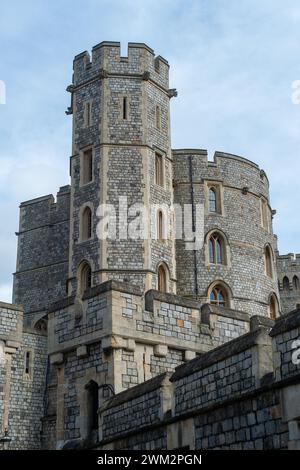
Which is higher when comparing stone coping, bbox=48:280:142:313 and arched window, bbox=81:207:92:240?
arched window, bbox=81:207:92:240

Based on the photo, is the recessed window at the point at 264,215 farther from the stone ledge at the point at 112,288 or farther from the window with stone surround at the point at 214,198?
the stone ledge at the point at 112,288

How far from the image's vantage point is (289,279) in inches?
1606

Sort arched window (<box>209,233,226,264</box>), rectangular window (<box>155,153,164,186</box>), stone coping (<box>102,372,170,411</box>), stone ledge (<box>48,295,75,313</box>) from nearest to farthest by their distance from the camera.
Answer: stone coping (<box>102,372,170,411</box>) < stone ledge (<box>48,295,75,313</box>) < rectangular window (<box>155,153,164,186</box>) < arched window (<box>209,233,226,264</box>)

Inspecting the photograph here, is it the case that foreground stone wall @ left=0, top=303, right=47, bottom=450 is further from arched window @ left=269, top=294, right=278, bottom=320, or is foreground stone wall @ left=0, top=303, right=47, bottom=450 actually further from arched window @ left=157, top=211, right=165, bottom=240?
arched window @ left=269, top=294, right=278, bottom=320

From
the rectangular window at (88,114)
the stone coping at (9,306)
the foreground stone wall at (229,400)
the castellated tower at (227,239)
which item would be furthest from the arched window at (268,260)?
the foreground stone wall at (229,400)

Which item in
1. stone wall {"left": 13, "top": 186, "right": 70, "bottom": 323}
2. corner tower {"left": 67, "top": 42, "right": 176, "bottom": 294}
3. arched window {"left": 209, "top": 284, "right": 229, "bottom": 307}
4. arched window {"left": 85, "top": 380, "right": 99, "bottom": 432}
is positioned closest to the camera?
arched window {"left": 85, "top": 380, "right": 99, "bottom": 432}

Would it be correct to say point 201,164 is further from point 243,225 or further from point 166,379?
point 166,379

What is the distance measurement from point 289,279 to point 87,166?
1719 centimetres

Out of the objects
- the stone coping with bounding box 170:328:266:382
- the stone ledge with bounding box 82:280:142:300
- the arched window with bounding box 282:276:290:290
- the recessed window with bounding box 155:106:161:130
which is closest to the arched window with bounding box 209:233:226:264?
the recessed window with bounding box 155:106:161:130

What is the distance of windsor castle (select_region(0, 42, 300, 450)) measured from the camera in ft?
27.6

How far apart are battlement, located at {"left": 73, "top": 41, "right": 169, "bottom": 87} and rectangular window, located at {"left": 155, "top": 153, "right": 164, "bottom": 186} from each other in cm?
328

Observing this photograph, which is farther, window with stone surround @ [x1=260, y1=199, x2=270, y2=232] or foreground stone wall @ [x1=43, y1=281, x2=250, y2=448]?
window with stone surround @ [x1=260, y1=199, x2=270, y2=232]

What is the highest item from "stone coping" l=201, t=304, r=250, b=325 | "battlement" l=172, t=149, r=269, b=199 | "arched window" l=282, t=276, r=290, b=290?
"battlement" l=172, t=149, r=269, b=199
